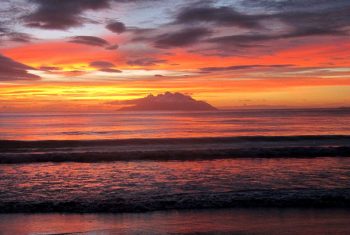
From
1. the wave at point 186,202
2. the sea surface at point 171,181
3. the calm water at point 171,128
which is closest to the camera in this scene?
the wave at point 186,202

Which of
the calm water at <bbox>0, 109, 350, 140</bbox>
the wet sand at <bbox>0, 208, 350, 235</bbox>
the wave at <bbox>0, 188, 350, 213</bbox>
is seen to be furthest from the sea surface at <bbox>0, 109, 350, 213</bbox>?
the calm water at <bbox>0, 109, 350, 140</bbox>

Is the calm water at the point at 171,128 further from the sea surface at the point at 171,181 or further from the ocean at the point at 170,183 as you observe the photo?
the ocean at the point at 170,183

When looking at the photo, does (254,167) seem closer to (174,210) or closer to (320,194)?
(320,194)

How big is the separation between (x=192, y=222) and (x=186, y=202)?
1.50 meters

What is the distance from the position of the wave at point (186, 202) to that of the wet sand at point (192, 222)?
379mm

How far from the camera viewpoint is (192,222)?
316 inches

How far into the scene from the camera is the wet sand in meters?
7.46

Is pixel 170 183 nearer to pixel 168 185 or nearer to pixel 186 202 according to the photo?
pixel 168 185

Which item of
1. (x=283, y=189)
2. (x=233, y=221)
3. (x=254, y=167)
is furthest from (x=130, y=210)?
(x=254, y=167)

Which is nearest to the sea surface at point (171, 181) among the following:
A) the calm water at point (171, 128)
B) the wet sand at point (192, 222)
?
the wet sand at point (192, 222)

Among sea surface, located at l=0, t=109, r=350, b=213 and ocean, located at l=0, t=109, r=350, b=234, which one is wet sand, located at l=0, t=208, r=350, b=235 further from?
sea surface, located at l=0, t=109, r=350, b=213

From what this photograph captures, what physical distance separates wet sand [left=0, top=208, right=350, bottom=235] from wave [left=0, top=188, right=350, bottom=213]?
379 mm

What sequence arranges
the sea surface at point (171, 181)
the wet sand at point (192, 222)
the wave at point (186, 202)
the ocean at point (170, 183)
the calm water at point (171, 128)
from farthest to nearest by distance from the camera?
the calm water at point (171, 128) → the sea surface at point (171, 181) → the ocean at point (170, 183) → the wave at point (186, 202) → the wet sand at point (192, 222)

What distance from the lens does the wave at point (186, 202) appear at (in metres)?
9.17
